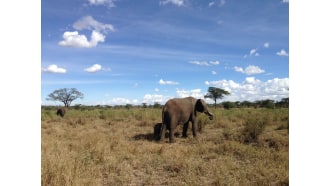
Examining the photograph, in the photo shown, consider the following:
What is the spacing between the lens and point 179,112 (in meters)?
9.15

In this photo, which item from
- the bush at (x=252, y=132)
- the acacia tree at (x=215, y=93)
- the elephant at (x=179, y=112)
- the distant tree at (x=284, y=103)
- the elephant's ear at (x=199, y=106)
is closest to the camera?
the bush at (x=252, y=132)

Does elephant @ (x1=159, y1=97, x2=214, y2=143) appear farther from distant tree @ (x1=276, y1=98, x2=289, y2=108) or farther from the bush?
distant tree @ (x1=276, y1=98, x2=289, y2=108)

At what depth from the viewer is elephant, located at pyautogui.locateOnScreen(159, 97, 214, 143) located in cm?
885

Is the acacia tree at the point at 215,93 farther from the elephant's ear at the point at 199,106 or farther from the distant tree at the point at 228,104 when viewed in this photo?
the elephant's ear at the point at 199,106

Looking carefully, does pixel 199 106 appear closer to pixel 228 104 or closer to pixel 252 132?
pixel 252 132

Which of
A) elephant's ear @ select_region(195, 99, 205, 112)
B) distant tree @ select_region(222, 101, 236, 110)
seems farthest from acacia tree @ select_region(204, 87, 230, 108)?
elephant's ear @ select_region(195, 99, 205, 112)

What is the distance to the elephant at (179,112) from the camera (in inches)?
348

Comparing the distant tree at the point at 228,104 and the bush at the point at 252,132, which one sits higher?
the distant tree at the point at 228,104

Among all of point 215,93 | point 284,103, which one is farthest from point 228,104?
point 284,103

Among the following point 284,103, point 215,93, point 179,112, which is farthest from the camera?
point 215,93

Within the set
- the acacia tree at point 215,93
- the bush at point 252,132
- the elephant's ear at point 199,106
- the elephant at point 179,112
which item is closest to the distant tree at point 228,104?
the acacia tree at point 215,93

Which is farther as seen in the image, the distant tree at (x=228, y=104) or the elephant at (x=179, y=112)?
the distant tree at (x=228, y=104)
